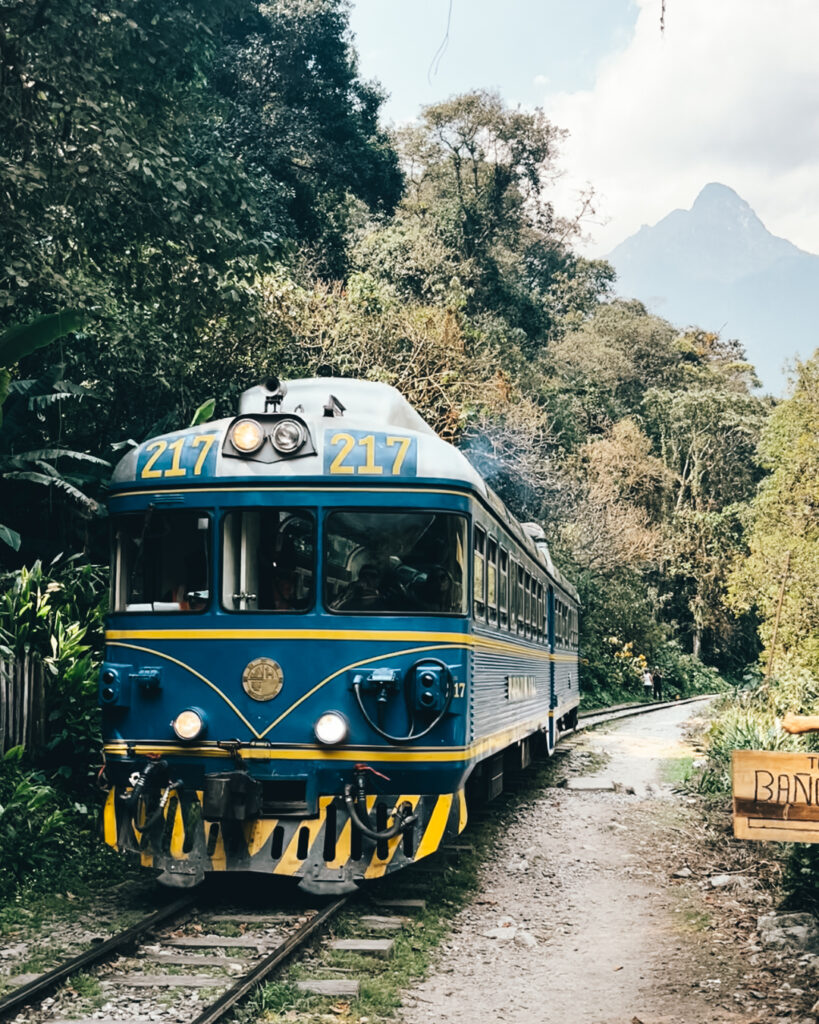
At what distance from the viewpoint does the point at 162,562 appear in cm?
827

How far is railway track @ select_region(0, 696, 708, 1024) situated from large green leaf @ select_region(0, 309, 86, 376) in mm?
5144

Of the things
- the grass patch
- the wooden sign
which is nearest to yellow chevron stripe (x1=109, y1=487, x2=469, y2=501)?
the wooden sign

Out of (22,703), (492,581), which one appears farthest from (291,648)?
(22,703)

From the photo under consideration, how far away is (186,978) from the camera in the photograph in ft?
20.6

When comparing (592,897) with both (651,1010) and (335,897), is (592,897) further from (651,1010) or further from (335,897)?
(651,1010)

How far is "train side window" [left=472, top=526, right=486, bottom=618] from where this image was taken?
27.9 ft

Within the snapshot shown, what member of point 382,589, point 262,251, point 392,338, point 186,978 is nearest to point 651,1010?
point 186,978

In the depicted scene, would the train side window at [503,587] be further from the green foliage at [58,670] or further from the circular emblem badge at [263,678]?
the green foliage at [58,670]

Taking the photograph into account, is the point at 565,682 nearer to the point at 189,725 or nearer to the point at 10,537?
the point at 10,537

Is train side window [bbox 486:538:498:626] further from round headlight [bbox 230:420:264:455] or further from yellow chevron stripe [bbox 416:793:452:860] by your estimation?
round headlight [bbox 230:420:264:455]

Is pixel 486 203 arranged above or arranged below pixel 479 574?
above

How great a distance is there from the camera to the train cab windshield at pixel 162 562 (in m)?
8.11

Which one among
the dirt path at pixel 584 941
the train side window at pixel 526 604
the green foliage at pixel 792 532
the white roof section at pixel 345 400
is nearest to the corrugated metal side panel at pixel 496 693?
the train side window at pixel 526 604

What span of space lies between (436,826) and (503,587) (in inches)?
122
